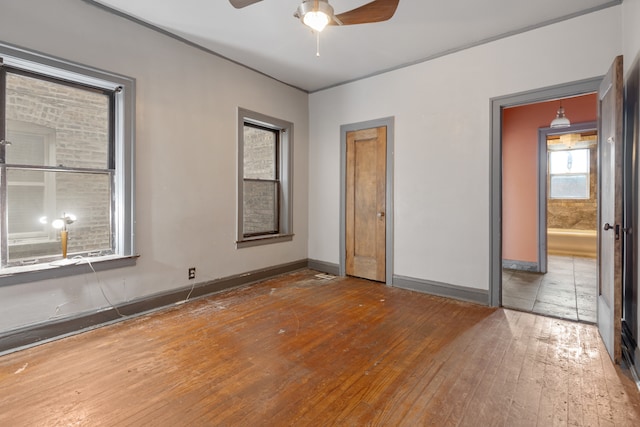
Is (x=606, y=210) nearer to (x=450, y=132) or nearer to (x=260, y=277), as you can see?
(x=450, y=132)

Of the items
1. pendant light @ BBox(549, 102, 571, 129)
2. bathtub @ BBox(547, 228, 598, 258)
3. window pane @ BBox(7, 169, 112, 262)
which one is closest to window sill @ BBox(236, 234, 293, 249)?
window pane @ BBox(7, 169, 112, 262)

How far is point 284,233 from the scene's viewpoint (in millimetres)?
5039

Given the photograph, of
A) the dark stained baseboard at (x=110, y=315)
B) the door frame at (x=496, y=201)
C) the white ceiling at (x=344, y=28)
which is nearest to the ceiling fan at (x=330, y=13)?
the white ceiling at (x=344, y=28)

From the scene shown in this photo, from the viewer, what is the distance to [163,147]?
344 cm

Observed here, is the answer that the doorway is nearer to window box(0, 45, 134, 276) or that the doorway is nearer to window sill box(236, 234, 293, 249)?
window sill box(236, 234, 293, 249)

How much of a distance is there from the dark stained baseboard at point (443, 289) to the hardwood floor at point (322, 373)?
13.7 inches

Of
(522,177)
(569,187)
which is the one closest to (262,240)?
(522,177)

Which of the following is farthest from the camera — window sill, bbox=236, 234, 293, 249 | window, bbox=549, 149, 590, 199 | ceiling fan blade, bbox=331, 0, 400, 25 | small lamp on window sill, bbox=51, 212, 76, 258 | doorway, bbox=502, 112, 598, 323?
window, bbox=549, 149, 590, 199

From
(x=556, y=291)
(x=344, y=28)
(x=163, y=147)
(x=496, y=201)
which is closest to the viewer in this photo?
(x=344, y=28)

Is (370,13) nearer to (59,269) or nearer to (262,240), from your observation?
(262,240)

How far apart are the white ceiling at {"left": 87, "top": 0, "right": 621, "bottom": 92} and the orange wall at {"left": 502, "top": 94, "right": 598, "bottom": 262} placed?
2.25 metres

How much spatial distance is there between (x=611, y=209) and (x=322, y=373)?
246cm

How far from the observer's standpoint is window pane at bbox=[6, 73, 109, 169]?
2.60 meters

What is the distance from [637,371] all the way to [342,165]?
147 inches
